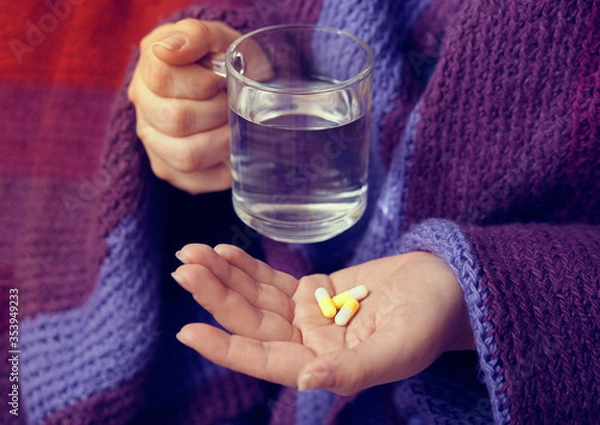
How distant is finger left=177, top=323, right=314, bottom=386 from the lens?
0.47 m

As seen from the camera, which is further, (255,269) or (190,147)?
(190,147)

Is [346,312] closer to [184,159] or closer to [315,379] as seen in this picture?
[315,379]

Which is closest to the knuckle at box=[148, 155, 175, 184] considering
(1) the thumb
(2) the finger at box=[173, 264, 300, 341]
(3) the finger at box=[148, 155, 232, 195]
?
(3) the finger at box=[148, 155, 232, 195]

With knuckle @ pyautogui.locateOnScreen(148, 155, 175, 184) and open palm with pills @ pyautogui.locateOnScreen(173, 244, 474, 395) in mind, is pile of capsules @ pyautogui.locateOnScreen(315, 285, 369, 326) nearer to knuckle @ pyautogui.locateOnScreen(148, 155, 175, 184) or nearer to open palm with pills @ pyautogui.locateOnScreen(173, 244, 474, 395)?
open palm with pills @ pyautogui.locateOnScreen(173, 244, 474, 395)

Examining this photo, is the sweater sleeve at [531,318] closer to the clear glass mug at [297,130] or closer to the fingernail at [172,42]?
the clear glass mug at [297,130]

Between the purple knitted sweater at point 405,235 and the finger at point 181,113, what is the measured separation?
52 mm

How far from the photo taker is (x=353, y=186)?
2.20 ft

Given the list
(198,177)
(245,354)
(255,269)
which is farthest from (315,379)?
(198,177)

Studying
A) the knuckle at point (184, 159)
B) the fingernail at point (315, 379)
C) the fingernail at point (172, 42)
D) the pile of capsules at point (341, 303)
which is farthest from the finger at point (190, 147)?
the fingernail at point (315, 379)

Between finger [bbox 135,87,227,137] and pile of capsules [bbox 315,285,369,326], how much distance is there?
0.24 metres

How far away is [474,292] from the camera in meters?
0.53

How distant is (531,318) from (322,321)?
178 millimetres

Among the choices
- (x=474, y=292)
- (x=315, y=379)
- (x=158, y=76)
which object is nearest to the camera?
(x=315, y=379)

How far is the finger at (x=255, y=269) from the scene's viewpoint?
56 centimetres
